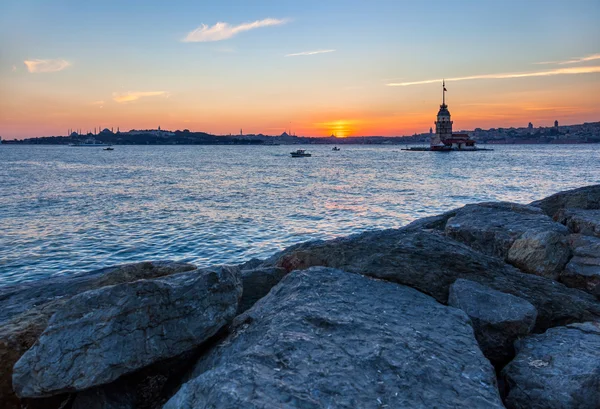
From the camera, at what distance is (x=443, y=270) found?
17.8 ft

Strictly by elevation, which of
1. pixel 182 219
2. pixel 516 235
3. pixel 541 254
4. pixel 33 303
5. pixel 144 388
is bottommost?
pixel 182 219

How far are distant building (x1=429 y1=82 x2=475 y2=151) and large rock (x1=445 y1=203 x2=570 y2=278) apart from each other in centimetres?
15147

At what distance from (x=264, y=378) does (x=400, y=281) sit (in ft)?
8.81

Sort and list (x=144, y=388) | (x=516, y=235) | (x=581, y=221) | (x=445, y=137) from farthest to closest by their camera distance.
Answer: (x=445, y=137), (x=581, y=221), (x=516, y=235), (x=144, y=388)

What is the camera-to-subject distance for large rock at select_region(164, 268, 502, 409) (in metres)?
2.84

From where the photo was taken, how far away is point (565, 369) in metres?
3.73

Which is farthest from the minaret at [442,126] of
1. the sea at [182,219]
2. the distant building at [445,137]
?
the sea at [182,219]

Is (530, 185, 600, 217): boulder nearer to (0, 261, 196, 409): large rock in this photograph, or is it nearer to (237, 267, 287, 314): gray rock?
(237, 267, 287, 314): gray rock

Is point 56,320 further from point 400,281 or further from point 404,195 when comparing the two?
point 404,195

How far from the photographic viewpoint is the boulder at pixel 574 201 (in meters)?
10.4

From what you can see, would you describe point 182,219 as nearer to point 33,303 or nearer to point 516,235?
point 33,303

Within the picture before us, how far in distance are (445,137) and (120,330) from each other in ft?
539

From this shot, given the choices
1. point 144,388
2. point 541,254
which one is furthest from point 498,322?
point 144,388

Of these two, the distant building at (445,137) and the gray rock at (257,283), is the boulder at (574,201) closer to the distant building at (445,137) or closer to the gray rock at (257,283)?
the gray rock at (257,283)
